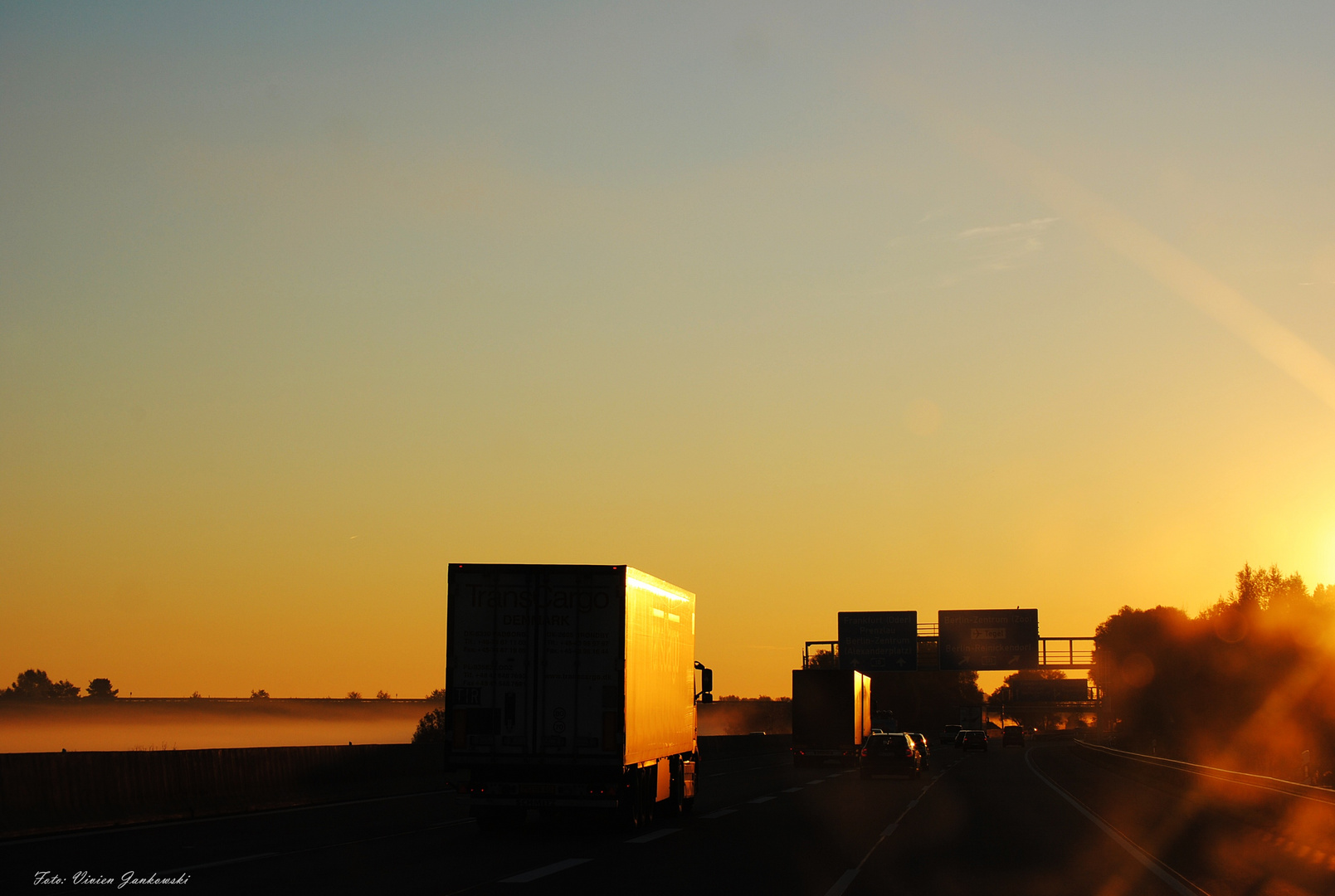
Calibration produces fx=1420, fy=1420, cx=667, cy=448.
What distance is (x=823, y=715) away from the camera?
52750 millimetres

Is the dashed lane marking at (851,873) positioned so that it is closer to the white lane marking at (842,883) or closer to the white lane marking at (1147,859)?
the white lane marking at (842,883)

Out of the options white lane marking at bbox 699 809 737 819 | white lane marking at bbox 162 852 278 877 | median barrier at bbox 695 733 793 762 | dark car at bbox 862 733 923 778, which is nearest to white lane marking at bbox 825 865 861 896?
white lane marking at bbox 162 852 278 877

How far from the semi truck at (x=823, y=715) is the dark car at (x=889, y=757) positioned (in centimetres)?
890

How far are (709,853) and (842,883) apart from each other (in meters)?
3.38

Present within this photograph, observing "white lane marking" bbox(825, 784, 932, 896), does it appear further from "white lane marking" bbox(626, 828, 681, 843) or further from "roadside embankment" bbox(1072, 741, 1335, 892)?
"roadside embankment" bbox(1072, 741, 1335, 892)

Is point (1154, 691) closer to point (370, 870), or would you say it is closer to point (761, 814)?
point (761, 814)

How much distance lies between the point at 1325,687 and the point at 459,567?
83.4 metres

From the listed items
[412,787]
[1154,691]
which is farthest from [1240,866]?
[1154,691]

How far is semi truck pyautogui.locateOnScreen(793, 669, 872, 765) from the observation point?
52438 mm

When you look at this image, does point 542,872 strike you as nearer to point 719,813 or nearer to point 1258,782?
point 719,813

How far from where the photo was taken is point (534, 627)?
2020 cm

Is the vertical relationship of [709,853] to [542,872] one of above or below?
below

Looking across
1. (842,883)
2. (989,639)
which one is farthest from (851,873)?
(989,639)

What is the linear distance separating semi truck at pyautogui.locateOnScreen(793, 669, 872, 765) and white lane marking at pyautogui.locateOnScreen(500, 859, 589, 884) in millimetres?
36580
